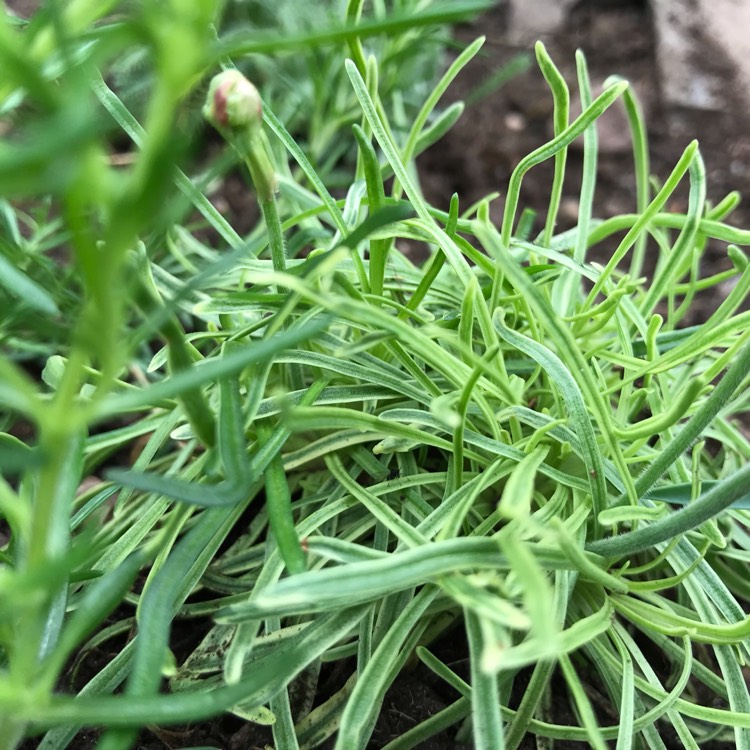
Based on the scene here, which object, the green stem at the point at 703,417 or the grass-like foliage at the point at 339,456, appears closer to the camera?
the grass-like foliage at the point at 339,456

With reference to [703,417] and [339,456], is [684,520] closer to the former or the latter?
[703,417]

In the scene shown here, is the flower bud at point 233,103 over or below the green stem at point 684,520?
over

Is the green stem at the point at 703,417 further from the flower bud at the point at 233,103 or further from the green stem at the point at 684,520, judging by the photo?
the flower bud at the point at 233,103

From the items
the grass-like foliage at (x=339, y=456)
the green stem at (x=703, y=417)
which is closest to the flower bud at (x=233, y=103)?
the grass-like foliage at (x=339, y=456)

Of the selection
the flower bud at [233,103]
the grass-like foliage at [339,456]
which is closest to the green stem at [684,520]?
the grass-like foliage at [339,456]

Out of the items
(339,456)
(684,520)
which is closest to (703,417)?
(684,520)

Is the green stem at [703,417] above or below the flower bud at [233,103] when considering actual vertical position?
below

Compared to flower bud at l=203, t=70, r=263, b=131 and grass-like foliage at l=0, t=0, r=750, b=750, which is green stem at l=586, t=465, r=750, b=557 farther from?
flower bud at l=203, t=70, r=263, b=131

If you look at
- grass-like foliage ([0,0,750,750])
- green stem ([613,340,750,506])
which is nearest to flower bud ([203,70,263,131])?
grass-like foliage ([0,0,750,750])
